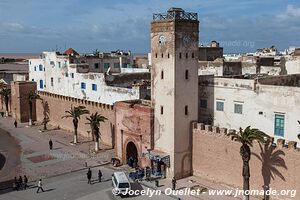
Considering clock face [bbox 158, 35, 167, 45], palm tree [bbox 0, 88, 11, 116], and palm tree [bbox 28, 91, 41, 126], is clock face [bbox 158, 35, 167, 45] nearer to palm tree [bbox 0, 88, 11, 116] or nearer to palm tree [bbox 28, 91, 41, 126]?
palm tree [bbox 28, 91, 41, 126]

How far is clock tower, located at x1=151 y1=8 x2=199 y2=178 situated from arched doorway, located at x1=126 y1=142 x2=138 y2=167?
3.46 meters

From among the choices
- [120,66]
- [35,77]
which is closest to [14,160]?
[35,77]

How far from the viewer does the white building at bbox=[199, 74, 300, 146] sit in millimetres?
24656

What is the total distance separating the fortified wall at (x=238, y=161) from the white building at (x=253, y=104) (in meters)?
2.38

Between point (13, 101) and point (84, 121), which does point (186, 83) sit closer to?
point (84, 121)

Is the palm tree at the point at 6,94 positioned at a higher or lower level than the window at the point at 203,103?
lower

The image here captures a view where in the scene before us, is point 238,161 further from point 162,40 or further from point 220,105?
point 162,40

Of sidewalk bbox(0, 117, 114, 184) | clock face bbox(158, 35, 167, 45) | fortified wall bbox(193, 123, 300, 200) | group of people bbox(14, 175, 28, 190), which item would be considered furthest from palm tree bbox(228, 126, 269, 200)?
group of people bbox(14, 175, 28, 190)

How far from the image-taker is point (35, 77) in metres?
55.1

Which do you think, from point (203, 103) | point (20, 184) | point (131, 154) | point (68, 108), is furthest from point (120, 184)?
point (68, 108)

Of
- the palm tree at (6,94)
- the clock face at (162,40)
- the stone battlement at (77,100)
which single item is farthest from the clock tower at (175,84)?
the palm tree at (6,94)

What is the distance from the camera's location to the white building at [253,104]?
24.7 meters

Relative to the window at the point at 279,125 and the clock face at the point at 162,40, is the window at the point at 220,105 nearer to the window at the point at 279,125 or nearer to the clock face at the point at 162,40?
the window at the point at 279,125

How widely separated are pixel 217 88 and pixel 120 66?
99.2ft
